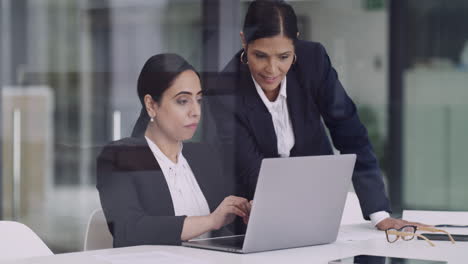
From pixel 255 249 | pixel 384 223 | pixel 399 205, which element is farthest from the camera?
pixel 399 205

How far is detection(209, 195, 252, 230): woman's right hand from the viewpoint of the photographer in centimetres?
278

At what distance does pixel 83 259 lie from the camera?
2.08 m

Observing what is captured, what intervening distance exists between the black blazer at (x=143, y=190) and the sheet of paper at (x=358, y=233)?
414mm

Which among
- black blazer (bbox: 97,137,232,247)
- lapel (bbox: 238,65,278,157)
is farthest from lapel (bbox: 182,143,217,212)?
lapel (bbox: 238,65,278,157)

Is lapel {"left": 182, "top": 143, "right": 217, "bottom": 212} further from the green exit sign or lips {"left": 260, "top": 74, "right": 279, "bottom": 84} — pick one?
the green exit sign

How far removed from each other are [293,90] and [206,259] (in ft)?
4.14

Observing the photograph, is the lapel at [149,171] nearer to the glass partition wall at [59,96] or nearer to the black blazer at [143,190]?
the black blazer at [143,190]

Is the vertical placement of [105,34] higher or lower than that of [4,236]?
higher

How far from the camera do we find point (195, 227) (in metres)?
2.67

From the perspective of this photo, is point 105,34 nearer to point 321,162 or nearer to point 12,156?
point 12,156

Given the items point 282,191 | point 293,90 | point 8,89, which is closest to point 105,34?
point 8,89

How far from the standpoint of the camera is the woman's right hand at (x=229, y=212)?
278cm

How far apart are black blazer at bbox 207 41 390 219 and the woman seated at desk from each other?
0.51ft

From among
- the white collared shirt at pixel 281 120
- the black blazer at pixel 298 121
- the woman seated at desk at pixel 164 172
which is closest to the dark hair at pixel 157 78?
the woman seated at desk at pixel 164 172
